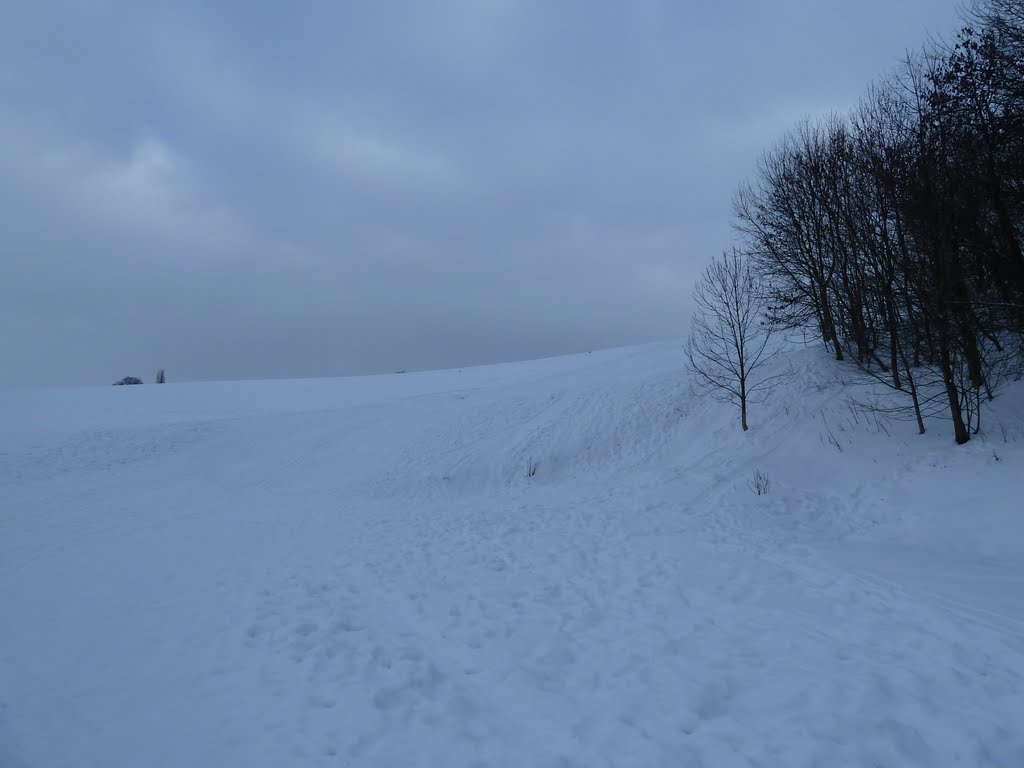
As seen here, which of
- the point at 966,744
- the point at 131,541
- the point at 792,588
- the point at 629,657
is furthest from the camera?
the point at 131,541

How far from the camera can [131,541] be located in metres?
10.4

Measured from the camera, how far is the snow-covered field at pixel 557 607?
3848 mm

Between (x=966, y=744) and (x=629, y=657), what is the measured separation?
8.24 feet

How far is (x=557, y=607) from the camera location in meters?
6.27

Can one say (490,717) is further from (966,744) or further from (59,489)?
(59,489)

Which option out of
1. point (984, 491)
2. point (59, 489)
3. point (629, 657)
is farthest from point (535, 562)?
point (59, 489)

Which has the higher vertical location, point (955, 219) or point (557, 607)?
point (955, 219)

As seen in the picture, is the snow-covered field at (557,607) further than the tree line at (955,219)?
No

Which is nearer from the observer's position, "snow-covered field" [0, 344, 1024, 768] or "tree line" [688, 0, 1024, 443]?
"snow-covered field" [0, 344, 1024, 768]

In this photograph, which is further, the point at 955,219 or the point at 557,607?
the point at 955,219

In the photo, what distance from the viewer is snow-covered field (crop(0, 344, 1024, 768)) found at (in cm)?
385

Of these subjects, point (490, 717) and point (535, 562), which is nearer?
point (490, 717)

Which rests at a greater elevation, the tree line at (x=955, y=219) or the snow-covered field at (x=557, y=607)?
the tree line at (x=955, y=219)

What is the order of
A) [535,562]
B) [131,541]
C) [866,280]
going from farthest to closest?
[866,280], [131,541], [535,562]
